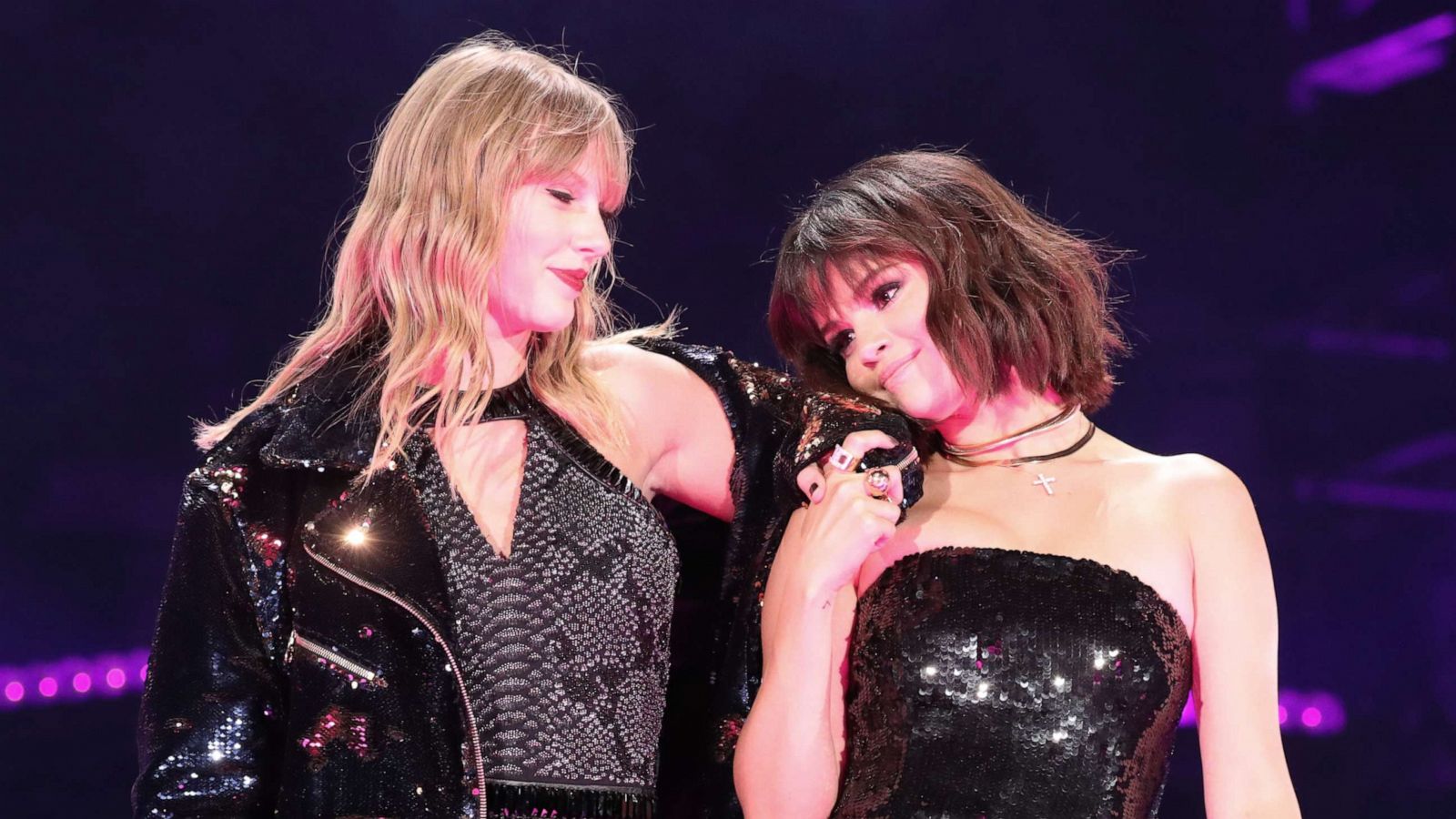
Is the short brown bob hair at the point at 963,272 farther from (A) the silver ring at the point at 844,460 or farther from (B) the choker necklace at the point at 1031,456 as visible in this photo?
(A) the silver ring at the point at 844,460

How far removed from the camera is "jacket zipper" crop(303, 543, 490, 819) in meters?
1.84

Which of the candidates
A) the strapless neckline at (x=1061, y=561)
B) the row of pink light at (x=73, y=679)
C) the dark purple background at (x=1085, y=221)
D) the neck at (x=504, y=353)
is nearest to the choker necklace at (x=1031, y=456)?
the strapless neckline at (x=1061, y=561)

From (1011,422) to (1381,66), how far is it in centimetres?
162

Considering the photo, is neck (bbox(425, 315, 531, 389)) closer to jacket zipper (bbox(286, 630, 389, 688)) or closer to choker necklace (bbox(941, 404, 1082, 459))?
jacket zipper (bbox(286, 630, 389, 688))

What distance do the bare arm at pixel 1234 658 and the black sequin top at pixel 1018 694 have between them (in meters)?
0.05

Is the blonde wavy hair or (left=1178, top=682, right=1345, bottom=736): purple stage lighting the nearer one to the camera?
the blonde wavy hair

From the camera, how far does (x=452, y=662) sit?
1854 mm

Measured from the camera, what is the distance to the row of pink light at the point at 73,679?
2941mm

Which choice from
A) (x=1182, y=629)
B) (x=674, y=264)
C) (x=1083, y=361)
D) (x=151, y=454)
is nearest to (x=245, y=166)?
(x=151, y=454)

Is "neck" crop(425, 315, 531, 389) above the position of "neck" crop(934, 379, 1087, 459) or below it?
above

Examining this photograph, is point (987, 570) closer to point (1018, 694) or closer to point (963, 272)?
point (1018, 694)

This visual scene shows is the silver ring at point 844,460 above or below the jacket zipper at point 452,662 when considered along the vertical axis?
above

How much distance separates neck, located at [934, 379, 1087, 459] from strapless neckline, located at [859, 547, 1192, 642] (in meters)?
0.22

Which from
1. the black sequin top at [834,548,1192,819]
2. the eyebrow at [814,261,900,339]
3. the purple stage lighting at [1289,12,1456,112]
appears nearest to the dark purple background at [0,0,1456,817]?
the purple stage lighting at [1289,12,1456,112]
